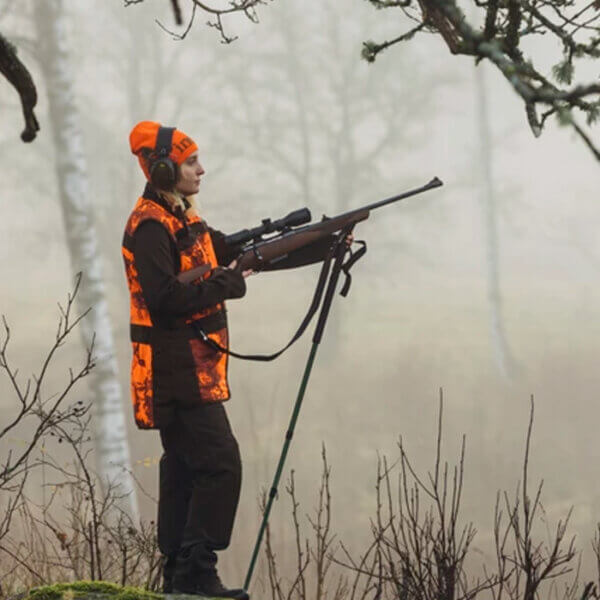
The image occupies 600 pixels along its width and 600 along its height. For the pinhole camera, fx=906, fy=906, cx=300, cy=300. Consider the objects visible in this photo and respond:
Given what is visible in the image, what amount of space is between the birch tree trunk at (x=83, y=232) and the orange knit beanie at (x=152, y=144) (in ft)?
18.0

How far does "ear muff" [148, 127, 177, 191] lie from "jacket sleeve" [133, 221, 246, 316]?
0.20 m

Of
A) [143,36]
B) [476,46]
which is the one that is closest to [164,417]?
[476,46]

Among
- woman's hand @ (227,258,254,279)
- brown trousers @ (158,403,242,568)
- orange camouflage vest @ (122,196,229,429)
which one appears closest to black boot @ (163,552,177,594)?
→ brown trousers @ (158,403,242,568)

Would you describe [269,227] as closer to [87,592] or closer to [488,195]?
[87,592]

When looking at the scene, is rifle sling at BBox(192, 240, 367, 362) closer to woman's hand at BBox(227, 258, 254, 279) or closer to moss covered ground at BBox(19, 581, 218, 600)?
woman's hand at BBox(227, 258, 254, 279)

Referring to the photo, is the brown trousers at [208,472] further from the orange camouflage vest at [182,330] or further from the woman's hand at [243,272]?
the woman's hand at [243,272]

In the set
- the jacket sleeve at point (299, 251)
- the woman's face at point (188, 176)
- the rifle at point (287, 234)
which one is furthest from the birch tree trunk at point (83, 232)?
the woman's face at point (188, 176)

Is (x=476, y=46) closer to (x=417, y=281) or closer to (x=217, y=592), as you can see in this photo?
(x=217, y=592)

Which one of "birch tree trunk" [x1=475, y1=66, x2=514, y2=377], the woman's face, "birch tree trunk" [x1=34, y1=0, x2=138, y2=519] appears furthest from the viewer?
"birch tree trunk" [x1=475, y1=66, x2=514, y2=377]

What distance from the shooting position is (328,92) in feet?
61.9

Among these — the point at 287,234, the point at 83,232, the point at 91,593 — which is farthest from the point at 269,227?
the point at 83,232

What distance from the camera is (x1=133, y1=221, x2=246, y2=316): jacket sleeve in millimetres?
3660

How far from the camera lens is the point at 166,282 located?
3.66m

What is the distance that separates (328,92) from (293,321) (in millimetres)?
5553
